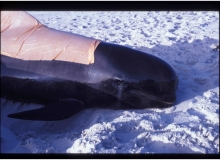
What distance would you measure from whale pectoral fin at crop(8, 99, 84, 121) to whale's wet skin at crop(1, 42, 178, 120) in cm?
2

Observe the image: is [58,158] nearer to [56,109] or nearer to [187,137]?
[56,109]

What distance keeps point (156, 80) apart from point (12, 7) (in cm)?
241

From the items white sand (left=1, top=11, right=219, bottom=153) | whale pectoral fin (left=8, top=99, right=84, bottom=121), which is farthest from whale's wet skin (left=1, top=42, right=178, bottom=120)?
white sand (left=1, top=11, right=219, bottom=153)

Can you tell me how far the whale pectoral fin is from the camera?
3.32 m

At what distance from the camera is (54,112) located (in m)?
3.46

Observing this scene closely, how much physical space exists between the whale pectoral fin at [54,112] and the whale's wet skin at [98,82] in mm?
16

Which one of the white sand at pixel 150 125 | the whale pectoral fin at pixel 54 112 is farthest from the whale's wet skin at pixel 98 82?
the white sand at pixel 150 125

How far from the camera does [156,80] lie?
366 centimetres

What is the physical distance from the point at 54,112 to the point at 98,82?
2.20 ft

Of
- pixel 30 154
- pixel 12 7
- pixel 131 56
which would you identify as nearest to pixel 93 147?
pixel 30 154

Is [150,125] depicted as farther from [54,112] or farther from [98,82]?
A: [54,112]

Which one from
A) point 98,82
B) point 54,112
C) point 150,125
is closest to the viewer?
point 150,125

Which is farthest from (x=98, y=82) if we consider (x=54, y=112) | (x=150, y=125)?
(x=150, y=125)

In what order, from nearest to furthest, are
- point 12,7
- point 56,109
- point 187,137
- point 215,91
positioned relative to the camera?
point 187,137, point 56,109, point 215,91, point 12,7
